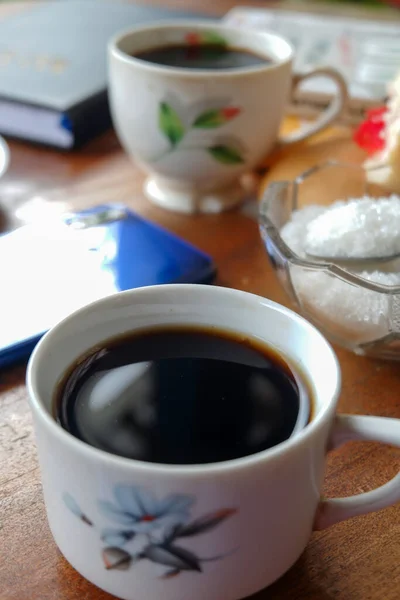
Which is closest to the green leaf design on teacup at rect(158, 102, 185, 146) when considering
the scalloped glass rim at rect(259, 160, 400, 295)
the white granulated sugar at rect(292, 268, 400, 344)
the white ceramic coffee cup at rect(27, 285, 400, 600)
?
the scalloped glass rim at rect(259, 160, 400, 295)

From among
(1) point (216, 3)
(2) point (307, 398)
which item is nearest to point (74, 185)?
(2) point (307, 398)

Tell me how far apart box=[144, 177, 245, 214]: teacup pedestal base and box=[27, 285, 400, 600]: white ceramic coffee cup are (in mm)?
344

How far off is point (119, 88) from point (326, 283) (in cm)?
30

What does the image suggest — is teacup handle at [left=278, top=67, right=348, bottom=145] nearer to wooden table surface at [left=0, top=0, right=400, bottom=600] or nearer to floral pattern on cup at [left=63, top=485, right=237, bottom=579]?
wooden table surface at [left=0, top=0, right=400, bottom=600]

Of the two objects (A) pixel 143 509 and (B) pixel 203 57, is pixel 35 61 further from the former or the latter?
(A) pixel 143 509

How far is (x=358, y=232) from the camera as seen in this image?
0.49m

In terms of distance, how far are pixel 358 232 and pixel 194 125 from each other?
20 cm

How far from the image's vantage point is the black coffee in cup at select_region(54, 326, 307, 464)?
31cm

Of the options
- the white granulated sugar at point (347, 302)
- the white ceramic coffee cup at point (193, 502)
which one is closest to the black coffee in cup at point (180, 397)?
the white ceramic coffee cup at point (193, 502)

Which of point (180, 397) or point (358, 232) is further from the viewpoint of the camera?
point (358, 232)

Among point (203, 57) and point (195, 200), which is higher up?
point (203, 57)

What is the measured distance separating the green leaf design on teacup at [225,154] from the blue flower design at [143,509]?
43 centimetres

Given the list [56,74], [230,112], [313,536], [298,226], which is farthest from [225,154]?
[313,536]

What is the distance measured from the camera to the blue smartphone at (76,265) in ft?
1.59
